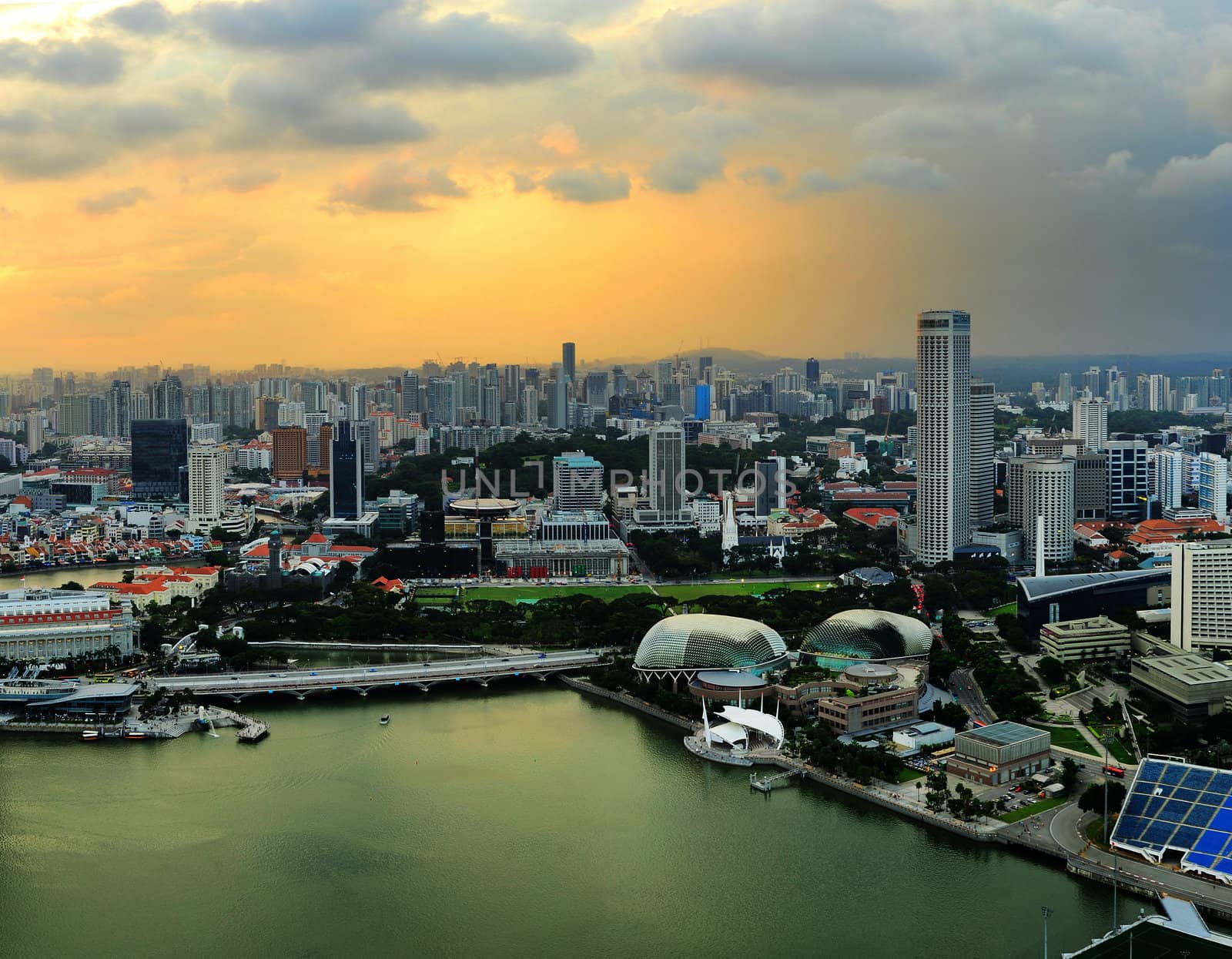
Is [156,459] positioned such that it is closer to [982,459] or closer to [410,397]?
[982,459]

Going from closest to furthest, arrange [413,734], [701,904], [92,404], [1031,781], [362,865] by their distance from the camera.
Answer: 1. [701,904]
2. [362,865]
3. [1031,781]
4. [413,734]
5. [92,404]

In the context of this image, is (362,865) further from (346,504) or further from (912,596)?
A: (346,504)

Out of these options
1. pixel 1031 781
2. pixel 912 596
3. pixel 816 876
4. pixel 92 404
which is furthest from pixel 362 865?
pixel 92 404

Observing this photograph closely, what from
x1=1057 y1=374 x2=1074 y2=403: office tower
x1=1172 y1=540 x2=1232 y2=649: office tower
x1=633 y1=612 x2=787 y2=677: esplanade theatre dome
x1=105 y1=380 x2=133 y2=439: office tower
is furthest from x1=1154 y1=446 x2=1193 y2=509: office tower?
x1=105 y1=380 x2=133 y2=439: office tower

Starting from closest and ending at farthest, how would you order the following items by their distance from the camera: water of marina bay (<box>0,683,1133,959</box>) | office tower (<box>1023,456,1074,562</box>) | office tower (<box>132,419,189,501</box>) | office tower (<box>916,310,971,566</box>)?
1. water of marina bay (<box>0,683,1133,959</box>)
2. office tower (<box>916,310,971,566</box>)
3. office tower (<box>1023,456,1074,562</box>)
4. office tower (<box>132,419,189,501</box>)

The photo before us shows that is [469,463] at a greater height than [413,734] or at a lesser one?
greater

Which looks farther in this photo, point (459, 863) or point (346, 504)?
point (346, 504)

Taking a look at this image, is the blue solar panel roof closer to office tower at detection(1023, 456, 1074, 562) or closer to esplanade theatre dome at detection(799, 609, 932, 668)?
esplanade theatre dome at detection(799, 609, 932, 668)
